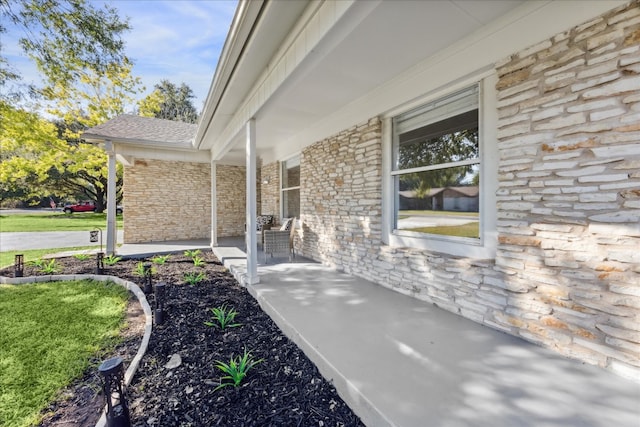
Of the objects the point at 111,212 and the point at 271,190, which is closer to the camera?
the point at 111,212

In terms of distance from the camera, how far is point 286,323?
113 inches

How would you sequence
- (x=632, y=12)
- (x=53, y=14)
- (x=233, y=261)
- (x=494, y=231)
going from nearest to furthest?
(x=632, y=12) < (x=494, y=231) < (x=53, y=14) < (x=233, y=261)

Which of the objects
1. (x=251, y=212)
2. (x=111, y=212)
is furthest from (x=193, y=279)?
(x=111, y=212)

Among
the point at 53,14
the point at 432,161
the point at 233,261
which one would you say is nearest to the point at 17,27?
the point at 53,14

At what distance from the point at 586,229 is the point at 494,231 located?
740mm

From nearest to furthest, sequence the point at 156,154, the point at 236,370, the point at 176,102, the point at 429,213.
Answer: the point at 236,370 < the point at 429,213 < the point at 156,154 < the point at 176,102

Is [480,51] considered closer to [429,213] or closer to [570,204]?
[570,204]

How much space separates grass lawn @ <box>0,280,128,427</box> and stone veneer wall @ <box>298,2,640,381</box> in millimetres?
3718

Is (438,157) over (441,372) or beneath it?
over

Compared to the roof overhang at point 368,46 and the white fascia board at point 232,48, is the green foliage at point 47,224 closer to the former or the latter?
the white fascia board at point 232,48

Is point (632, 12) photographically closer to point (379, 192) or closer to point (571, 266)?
point (571, 266)

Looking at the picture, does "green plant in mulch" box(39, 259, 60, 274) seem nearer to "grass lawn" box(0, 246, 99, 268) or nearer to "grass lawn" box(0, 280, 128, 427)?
"grass lawn" box(0, 280, 128, 427)

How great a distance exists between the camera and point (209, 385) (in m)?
2.09

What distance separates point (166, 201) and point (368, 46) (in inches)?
334
